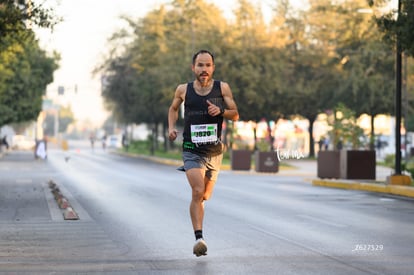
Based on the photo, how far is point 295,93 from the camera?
6222 cm

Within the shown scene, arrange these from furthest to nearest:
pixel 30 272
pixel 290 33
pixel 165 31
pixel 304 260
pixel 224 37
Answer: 1. pixel 165 31
2. pixel 290 33
3. pixel 224 37
4. pixel 304 260
5. pixel 30 272

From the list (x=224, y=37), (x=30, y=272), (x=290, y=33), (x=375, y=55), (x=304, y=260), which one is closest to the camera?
(x=30, y=272)

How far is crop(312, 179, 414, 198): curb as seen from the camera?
23825 mm

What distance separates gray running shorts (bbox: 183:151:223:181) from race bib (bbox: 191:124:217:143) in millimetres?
197

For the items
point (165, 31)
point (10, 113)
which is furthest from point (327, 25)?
point (10, 113)

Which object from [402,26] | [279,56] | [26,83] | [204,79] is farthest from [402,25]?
[26,83]

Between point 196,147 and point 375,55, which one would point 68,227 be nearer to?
point 196,147

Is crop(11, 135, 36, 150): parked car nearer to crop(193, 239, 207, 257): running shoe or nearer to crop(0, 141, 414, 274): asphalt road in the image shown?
crop(0, 141, 414, 274): asphalt road

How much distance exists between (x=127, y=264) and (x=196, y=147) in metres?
1.47

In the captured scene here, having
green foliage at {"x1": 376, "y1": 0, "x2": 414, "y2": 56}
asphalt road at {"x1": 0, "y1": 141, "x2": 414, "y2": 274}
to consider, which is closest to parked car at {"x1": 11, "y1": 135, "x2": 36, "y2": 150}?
green foliage at {"x1": 376, "y1": 0, "x2": 414, "y2": 56}

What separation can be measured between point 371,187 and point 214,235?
45.9 ft

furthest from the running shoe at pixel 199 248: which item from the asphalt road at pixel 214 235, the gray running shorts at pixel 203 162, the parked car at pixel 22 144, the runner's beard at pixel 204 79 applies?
the parked car at pixel 22 144

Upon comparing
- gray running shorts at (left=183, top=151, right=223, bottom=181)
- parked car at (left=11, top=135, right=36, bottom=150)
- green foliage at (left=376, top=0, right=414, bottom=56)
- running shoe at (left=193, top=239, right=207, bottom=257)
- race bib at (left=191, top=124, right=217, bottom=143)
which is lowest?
parked car at (left=11, top=135, right=36, bottom=150)

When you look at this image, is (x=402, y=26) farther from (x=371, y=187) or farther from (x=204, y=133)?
(x=204, y=133)
